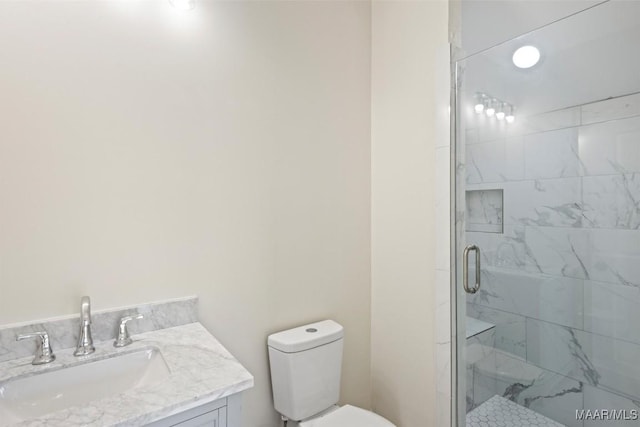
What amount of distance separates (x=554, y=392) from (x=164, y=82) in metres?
2.12

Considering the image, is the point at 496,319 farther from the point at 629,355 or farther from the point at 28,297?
the point at 28,297

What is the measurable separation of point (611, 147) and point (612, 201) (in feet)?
0.70

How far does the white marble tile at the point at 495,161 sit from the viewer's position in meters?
1.50

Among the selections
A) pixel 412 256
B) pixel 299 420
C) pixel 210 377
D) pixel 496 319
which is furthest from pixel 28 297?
pixel 496 319

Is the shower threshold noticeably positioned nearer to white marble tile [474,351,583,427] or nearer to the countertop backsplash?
white marble tile [474,351,583,427]

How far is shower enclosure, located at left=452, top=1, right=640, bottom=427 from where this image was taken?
1.30m

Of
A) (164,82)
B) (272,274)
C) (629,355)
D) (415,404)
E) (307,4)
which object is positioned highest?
(307,4)

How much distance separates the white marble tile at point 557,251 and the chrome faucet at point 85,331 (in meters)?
1.75

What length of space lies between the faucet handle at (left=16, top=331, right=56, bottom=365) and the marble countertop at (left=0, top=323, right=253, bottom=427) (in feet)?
0.07

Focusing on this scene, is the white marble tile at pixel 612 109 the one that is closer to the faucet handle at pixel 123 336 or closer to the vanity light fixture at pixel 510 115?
the vanity light fixture at pixel 510 115

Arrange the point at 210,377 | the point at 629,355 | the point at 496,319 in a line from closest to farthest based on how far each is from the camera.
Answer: the point at 210,377 → the point at 629,355 → the point at 496,319

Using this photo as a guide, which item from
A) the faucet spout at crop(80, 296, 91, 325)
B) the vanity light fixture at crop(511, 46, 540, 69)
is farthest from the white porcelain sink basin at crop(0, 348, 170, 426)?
the vanity light fixture at crop(511, 46, 540, 69)

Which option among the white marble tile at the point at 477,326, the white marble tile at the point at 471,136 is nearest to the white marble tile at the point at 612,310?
the white marble tile at the point at 477,326

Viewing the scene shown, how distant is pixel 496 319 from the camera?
1.58 m
